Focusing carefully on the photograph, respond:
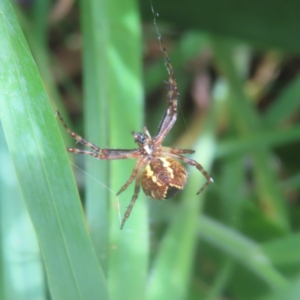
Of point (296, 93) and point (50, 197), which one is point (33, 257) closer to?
point (50, 197)

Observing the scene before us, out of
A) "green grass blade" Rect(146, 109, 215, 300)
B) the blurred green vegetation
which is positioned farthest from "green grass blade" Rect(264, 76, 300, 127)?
"green grass blade" Rect(146, 109, 215, 300)

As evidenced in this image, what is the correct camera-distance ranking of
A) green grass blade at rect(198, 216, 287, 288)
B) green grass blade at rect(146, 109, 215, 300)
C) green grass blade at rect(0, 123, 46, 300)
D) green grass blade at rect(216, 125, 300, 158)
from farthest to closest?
green grass blade at rect(216, 125, 300, 158) < green grass blade at rect(198, 216, 287, 288) < green grass blade at rect(146, 109, 215, 300) < green grass blade at rect(0, 123, 46, 300)

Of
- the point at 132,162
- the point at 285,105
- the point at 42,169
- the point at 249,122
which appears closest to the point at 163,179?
the point at 132,162

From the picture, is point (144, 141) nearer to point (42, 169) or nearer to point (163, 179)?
point (163, 179)

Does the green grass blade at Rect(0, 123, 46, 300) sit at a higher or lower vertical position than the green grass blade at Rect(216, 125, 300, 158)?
lower

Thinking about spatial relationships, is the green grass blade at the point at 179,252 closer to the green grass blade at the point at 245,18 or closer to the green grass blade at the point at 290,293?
the green grass blade at the point at 290,293

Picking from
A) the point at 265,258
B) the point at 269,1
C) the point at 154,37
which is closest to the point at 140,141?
the point at 265,258

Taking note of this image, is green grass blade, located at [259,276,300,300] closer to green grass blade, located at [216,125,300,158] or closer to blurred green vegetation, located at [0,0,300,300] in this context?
blurred green vegetation, located at [0,0,300,300]
